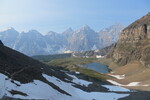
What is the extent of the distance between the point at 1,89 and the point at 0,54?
24.4 meters

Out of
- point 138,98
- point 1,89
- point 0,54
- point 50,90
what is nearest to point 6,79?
point 1,89

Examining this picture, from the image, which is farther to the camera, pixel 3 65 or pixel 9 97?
pixel 3 65

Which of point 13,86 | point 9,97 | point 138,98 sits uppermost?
point 138,98

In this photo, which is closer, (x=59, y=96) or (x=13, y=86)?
(x=13, y=86)

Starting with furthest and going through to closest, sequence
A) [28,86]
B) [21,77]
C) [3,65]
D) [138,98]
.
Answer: [138,98] < [3,65] < [21,77] < [28,86]

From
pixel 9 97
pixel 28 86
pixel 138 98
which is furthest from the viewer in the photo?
pixel 138 98

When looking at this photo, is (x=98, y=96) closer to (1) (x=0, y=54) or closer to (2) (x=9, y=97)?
(1) (x=0, y=54)

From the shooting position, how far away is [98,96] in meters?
60.5

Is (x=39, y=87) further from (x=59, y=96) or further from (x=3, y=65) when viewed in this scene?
(x=3, y=65)

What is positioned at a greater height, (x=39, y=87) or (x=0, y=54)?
(x=0, y=54)

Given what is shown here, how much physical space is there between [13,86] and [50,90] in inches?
366

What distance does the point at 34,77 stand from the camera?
53.5 metres

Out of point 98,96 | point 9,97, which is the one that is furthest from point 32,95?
point 98,96

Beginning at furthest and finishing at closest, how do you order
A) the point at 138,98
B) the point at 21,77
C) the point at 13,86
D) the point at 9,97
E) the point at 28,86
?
the point at 138,98, the point at 21,77, the point at 28,86, the point at 13,86, the point at 9,97
